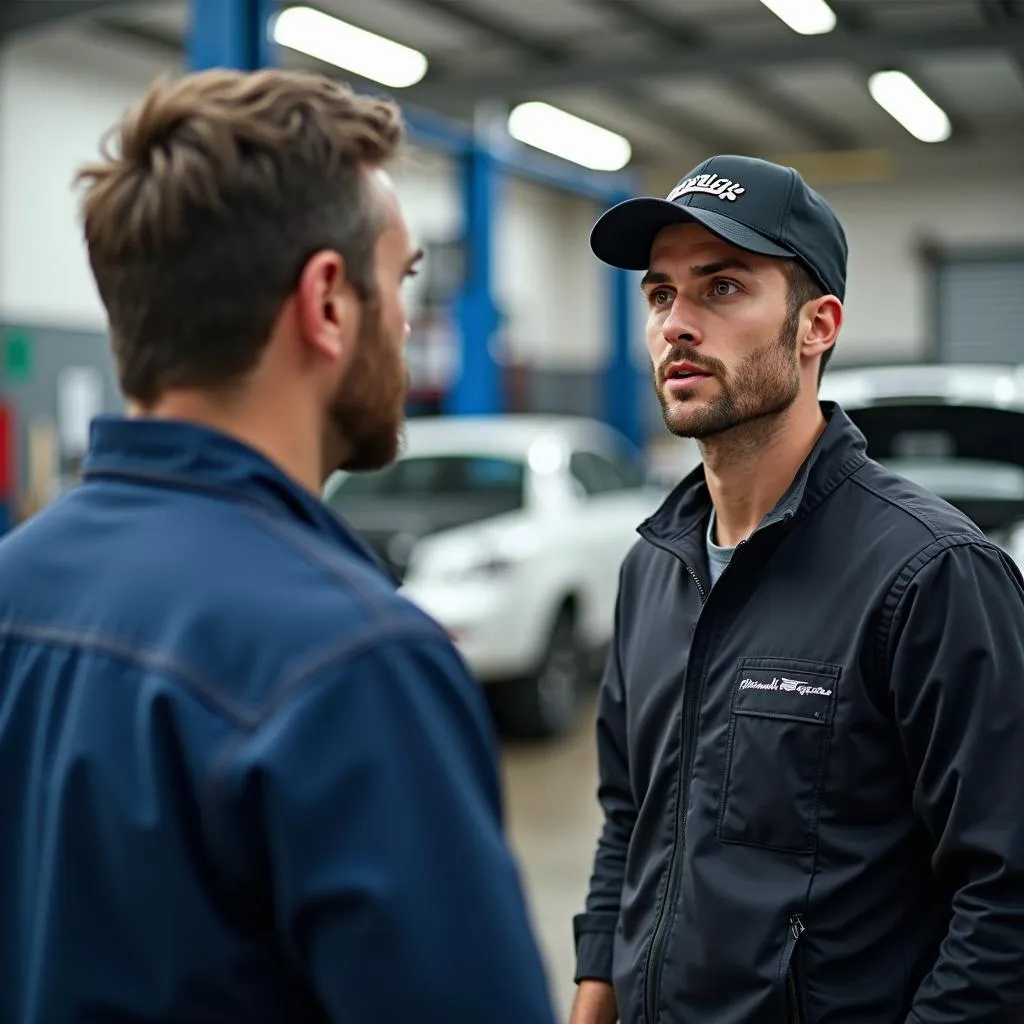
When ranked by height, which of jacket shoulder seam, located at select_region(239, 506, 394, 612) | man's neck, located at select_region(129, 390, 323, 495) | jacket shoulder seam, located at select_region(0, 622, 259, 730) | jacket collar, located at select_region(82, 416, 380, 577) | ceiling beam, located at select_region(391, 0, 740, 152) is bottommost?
jacket shoulder seam, located at select_region(0, 622, 259, 730)

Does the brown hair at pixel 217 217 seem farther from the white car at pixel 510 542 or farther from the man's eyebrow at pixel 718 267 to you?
the white car at pixel 510 542

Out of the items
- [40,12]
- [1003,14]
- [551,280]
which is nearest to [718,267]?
[40,12]

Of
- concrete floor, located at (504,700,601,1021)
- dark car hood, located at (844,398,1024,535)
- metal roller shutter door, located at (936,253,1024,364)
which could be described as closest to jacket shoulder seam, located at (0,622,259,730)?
concrete floor, located at (504,700,601,1021)

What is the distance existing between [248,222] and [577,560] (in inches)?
251

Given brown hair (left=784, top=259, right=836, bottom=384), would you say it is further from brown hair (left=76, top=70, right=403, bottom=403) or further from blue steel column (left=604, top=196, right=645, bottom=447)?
blue steel column (left=604, top=196, right=645, bottom=447)

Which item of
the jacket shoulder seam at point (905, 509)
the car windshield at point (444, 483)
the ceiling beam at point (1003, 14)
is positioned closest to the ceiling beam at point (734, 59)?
the ceiling beam at point (1003, 14)

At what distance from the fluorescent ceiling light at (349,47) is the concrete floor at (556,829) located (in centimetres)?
531

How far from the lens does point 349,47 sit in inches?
423

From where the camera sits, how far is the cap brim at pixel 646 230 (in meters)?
1.84

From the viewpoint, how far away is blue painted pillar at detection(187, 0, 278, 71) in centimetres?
588

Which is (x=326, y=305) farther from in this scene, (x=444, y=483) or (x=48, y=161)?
(x=48, y=161)

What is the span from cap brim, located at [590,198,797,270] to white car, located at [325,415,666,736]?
14.5ft

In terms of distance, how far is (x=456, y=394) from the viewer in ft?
34.1

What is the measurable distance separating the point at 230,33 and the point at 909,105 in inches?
403
